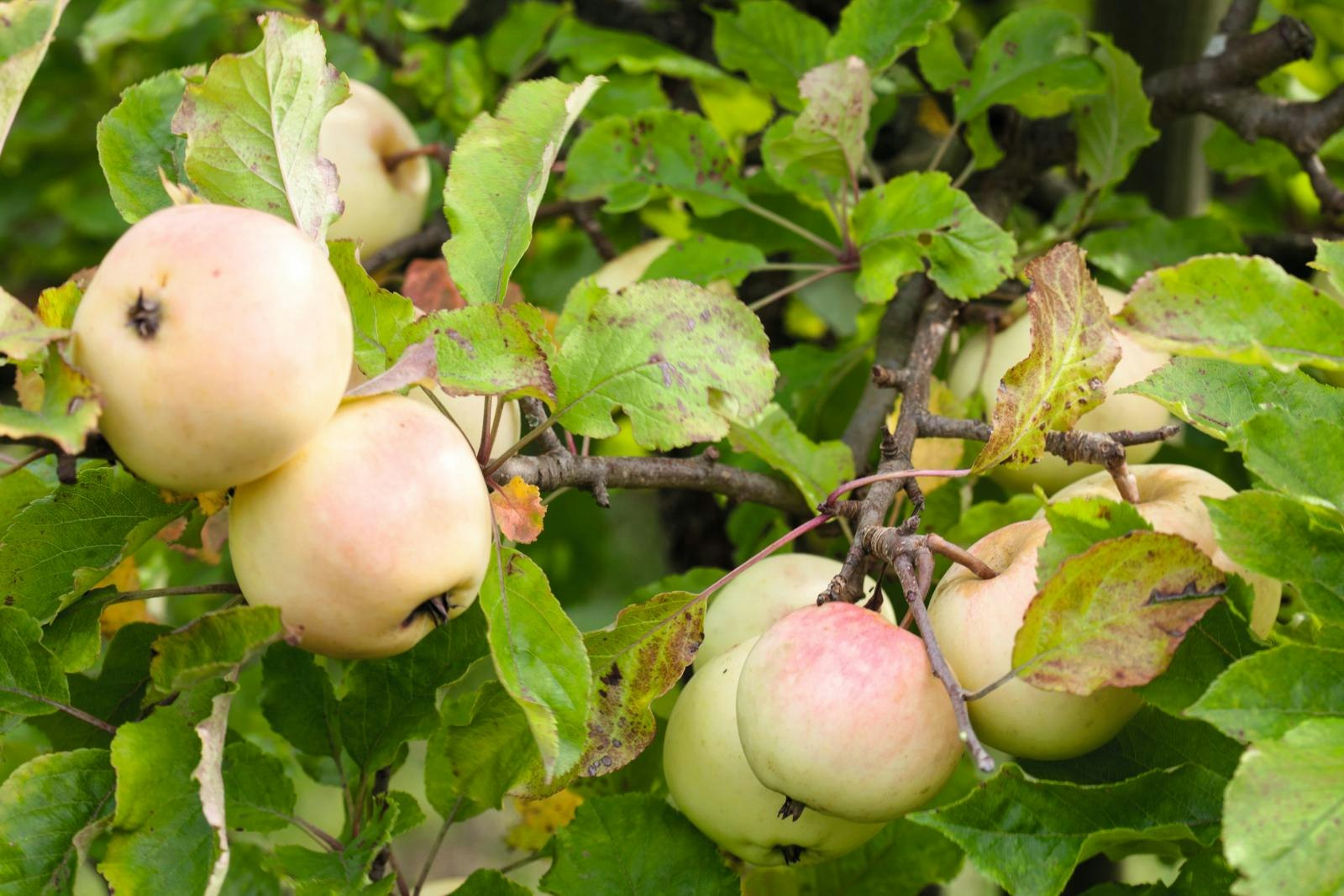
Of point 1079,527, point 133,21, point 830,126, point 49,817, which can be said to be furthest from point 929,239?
point 133,21

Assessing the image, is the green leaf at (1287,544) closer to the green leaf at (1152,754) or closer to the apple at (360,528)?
the green leaf at (1152,754)

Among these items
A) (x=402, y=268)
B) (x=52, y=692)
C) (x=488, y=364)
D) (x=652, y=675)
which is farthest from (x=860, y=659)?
(x=402, y=268)

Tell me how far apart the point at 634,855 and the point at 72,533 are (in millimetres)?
431

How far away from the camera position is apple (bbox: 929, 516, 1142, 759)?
67 centimetres

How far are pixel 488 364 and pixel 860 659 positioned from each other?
27 cm

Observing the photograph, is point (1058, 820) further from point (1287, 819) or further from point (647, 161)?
point (647, 161)

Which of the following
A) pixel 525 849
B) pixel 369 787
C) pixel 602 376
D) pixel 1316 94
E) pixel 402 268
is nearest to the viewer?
pixel 602 376

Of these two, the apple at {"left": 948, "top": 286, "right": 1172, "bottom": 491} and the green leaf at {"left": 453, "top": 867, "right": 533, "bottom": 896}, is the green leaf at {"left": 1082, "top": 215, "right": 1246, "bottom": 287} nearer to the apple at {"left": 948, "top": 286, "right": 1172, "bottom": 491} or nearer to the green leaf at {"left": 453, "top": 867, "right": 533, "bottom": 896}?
the apple at {"left": 948, "top": 286, "right": 1172, "bottom": 491}

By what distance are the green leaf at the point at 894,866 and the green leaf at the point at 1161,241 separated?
59cm

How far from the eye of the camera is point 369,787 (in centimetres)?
94

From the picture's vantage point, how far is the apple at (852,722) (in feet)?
2.15

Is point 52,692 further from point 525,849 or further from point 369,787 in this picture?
point 525,849

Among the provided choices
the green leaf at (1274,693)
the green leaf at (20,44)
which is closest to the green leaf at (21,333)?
the green leaf at (20,44)

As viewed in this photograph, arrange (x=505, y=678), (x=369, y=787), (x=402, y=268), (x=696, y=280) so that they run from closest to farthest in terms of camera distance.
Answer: (x=505, y=678) → (x=369, y=787) → (x=696, y=280) → (x=402, y=268)
